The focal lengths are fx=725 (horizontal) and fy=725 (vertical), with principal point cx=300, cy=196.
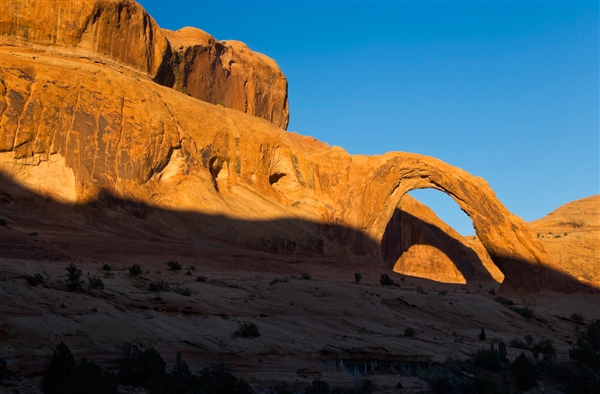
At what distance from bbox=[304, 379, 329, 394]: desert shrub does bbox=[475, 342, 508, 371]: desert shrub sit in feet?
18.4

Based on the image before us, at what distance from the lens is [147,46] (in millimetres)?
39750

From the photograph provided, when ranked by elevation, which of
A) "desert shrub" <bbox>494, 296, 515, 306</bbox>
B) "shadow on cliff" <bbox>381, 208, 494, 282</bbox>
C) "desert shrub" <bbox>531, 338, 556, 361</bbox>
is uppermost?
"shadow on cliff" <bbox>381, 208, 494, 282</bbox>

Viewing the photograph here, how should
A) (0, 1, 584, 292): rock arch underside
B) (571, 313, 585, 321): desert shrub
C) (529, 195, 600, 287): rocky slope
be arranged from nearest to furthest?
(571, 313, 585, 321): desert shrub
(0, 1, 584, 292): rock arch underside
(529, 195, 600, 287): rocky slope

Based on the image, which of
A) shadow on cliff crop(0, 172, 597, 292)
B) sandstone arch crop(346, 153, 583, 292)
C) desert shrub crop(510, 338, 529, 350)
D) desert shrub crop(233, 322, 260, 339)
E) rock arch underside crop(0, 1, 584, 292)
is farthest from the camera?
sandstone arch crop(346, 153, 583, 292)

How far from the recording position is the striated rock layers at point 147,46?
34.7m

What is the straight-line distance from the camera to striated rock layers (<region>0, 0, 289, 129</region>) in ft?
114

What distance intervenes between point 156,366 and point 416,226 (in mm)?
40886

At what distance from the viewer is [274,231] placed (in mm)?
35719

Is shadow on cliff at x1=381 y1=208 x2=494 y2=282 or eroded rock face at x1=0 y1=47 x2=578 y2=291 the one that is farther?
shadow on cliff at x1=381 y1=208 x2=494 y2=282

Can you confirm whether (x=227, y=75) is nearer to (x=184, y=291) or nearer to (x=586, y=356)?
(x=184, y=291)

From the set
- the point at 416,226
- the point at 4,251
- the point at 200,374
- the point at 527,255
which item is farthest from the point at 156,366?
the point at 416,226

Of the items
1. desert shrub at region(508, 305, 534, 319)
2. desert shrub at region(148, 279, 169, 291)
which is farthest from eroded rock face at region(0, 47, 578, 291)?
desert shrub at region(148, 279, 169, 291)

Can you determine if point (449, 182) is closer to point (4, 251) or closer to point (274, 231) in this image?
point (274, 231)

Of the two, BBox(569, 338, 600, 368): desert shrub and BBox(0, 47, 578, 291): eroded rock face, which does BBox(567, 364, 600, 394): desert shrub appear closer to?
BBox(569, 338, 600, 368): desert shrub
